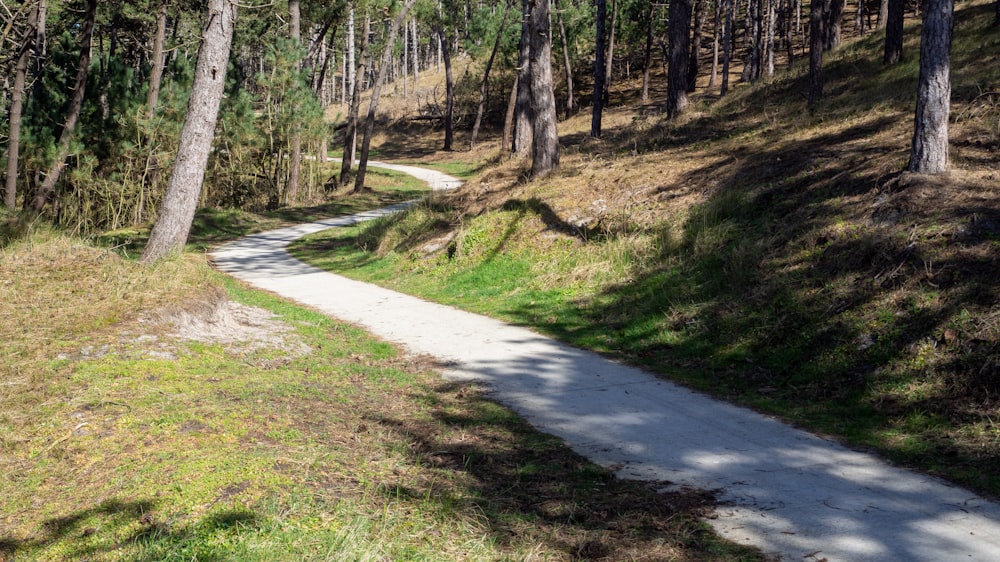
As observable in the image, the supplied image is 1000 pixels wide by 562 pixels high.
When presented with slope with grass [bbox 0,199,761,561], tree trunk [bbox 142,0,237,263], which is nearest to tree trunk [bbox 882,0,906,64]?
tree trunk [bbox 142,0,237,263]

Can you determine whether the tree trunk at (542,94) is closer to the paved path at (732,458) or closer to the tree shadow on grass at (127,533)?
the paved path at (732,458)

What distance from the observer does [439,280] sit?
14.8m

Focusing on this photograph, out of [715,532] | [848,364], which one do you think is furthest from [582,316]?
[715,532]

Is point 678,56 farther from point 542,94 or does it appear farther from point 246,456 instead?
point 246,456

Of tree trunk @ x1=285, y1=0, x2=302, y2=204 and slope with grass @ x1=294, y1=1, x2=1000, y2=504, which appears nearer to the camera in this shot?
slope with grass @ x1=294, y1=1, x2=1000, y2=504

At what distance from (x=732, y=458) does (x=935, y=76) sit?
6433 mm

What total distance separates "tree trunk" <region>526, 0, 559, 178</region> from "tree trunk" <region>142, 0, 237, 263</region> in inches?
316

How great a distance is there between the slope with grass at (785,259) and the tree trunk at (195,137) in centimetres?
475

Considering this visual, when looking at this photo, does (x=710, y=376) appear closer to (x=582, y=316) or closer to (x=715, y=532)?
(x=582, y=316)

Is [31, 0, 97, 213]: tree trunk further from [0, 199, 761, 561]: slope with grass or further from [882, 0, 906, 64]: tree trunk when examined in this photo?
[882, 0, 906, 64]: tree trunk

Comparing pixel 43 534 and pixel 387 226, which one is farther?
pixel 387 226

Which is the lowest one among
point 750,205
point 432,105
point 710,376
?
point 710,376

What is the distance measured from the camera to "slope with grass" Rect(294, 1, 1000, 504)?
6891 millimetres

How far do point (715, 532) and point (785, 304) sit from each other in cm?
522
